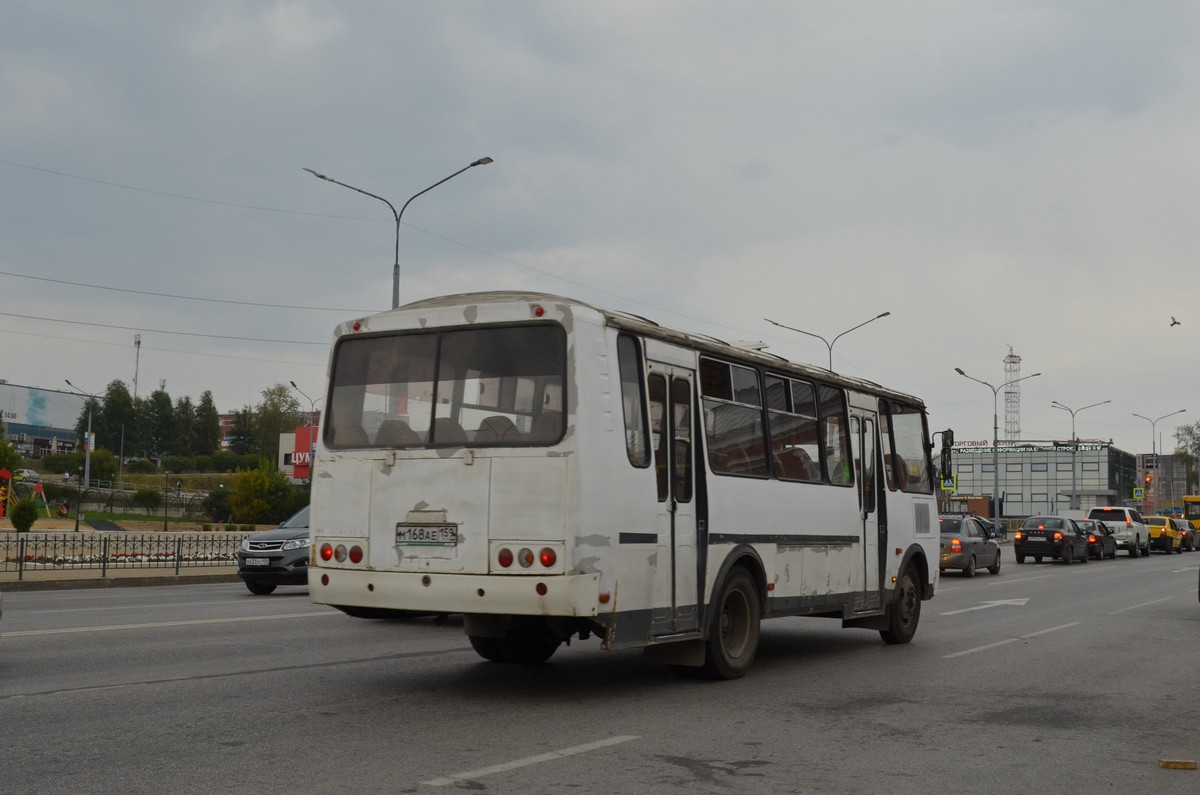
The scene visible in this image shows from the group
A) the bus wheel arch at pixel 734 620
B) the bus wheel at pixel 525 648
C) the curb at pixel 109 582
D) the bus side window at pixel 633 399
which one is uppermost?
the bus side window at pixel 633 399

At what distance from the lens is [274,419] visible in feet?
521

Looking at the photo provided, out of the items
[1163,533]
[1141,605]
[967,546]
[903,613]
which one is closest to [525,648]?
[903,613]

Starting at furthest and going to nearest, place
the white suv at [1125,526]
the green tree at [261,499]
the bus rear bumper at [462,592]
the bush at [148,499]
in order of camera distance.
A: the bush at [148,499] → the green tree at [261,499] → the white suv at [1125,526] → the bus rear bumper at [462,592]

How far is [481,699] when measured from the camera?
9547mm

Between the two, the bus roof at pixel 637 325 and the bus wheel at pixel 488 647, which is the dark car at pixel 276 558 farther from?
the bus roof at pixel 637 325

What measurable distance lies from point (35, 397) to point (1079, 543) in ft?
484

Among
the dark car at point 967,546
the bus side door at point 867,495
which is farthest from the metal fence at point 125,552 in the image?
the dark car at point 967,546

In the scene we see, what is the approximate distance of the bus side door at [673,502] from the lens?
970cm

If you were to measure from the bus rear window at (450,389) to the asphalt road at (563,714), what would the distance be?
201cm

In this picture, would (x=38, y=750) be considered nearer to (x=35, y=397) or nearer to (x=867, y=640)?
(x=867, y=640)

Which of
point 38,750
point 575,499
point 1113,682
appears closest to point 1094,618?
point 1113,682

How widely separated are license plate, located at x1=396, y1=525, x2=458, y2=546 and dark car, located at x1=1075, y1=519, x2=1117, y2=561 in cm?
3994

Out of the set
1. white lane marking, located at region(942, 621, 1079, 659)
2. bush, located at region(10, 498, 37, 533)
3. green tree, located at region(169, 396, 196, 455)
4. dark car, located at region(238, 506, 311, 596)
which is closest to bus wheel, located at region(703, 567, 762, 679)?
white lane marking, located at region(942, 621, 1079, 659)

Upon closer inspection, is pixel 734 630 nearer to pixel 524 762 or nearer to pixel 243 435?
pixel 524 762
